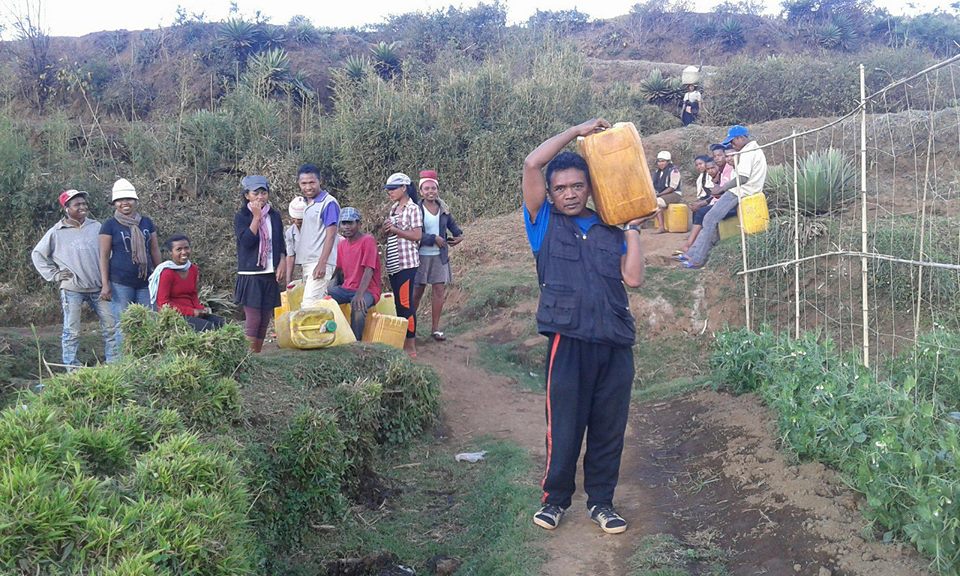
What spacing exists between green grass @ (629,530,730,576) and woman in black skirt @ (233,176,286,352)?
3766 mm

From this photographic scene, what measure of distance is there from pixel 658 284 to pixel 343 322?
4.81 m

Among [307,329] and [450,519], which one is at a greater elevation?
[307,329]

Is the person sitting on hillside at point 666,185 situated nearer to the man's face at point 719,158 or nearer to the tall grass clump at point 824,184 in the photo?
the man's face at point 719,158

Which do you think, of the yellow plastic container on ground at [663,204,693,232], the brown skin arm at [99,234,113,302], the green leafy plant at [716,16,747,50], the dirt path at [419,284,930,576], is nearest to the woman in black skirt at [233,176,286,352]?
the brown skin arm at [99,234,113,302]

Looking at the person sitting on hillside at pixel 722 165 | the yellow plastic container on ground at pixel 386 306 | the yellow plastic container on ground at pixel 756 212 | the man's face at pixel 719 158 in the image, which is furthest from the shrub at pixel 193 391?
the man's face at pixel 719 158

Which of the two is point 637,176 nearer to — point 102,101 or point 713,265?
point 713,265

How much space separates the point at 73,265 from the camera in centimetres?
675

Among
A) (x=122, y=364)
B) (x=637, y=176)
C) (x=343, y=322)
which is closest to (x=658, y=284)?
(x=343, y=322)

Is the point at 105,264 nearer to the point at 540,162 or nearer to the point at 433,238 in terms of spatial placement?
the point at 433,238

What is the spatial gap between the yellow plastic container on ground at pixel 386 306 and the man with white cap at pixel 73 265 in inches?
92.0

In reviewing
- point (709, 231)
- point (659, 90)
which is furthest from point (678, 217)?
point (659, 90)

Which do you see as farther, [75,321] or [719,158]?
[719,158]

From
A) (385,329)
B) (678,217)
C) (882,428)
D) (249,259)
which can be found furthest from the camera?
(678,217)

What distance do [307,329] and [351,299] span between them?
1375 mm
